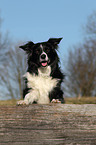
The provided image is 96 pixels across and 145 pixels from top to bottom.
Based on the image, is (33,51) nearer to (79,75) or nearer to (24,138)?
(24,138)

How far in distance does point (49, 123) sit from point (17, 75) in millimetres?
23238

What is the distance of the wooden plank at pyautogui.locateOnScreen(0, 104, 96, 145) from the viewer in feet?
6.72

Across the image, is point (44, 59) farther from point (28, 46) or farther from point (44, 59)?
point (28, 46)

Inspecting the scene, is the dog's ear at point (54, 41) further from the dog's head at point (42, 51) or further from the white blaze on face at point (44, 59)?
the white blaze on face at point (44, 59)

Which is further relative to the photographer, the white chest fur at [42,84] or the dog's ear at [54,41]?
the dog's ear at [54,41]

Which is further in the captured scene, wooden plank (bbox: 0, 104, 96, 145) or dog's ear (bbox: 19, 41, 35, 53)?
dog's ear (bbox: 19, 41, 35, 53)

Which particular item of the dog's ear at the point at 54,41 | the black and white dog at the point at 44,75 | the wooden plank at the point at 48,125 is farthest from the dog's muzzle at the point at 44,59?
the wooden plank at the point at 48,125

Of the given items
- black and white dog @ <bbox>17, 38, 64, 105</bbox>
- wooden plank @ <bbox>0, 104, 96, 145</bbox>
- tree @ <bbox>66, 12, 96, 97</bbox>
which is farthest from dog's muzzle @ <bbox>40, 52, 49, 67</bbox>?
tree @ <bbox>66, 12, 96, 97</bbox>

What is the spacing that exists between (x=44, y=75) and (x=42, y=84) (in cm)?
18

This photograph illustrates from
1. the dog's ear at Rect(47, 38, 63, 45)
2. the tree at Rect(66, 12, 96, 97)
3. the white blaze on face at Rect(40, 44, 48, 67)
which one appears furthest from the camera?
the tree at Rect(66, 12, 96, 97)

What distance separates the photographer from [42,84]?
416 centimetres

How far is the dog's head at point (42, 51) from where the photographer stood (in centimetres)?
415

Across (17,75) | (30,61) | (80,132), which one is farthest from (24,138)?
(17,75)

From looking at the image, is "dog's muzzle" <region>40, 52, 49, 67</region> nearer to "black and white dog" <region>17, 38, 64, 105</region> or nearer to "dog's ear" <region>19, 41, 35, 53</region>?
"black and white dog" <region>17, 38, 64, 105</region>
